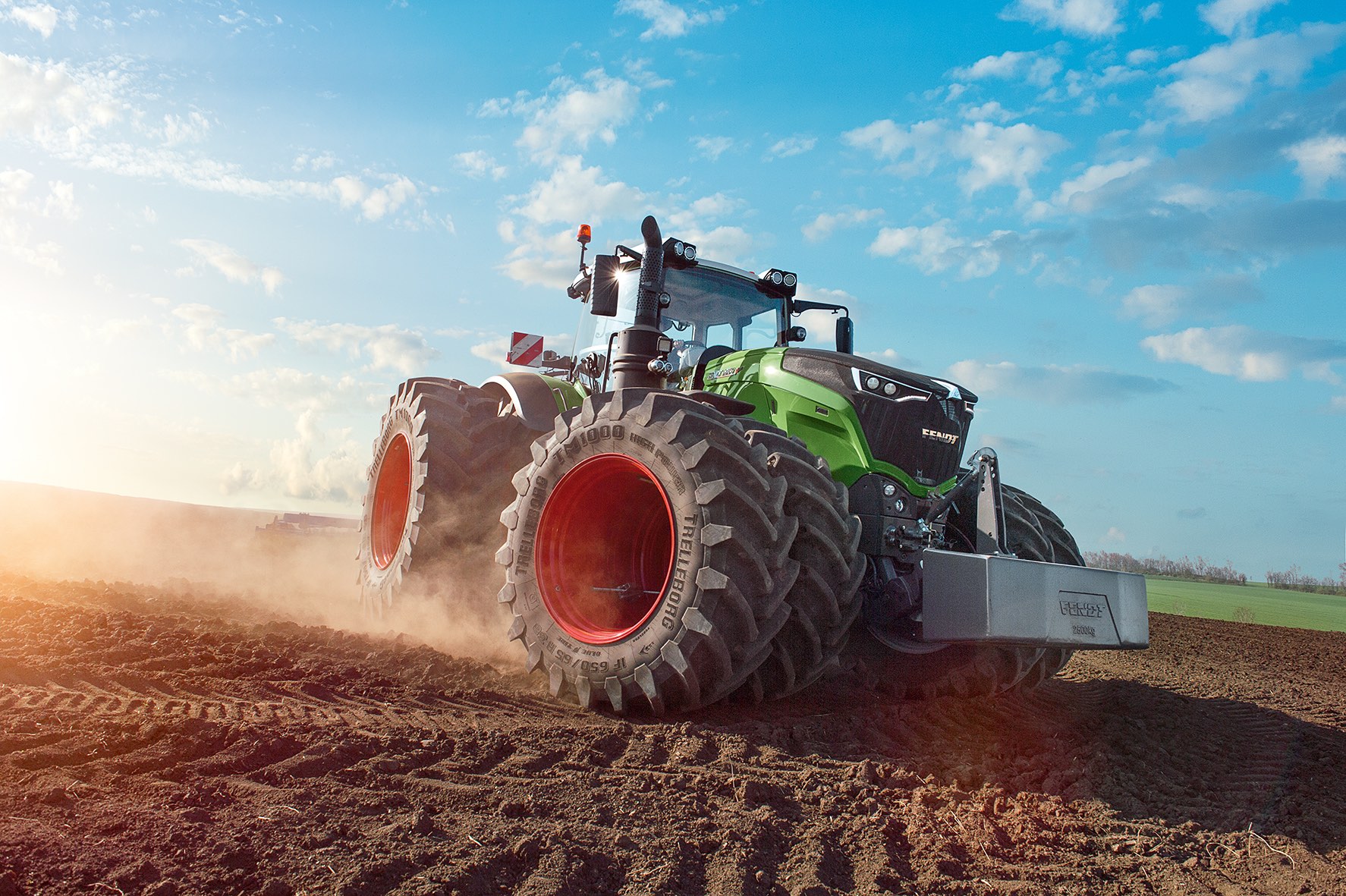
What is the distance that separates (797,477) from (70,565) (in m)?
11.5

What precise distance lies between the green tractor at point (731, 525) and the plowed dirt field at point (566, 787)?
0.33 meters

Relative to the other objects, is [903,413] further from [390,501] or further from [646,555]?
[390,501]

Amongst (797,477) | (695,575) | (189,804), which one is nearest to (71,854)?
(189,804)

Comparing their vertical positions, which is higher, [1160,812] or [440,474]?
[440,474]

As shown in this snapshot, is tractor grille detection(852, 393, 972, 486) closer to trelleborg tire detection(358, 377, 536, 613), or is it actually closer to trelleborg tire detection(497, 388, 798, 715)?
trelleborg tire detection(497, 388, 798, 715)

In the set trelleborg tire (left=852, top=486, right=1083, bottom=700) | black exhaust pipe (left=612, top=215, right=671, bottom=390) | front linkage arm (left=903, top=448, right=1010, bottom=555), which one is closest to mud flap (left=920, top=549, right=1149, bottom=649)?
front linkage arm (left=903, top=448, right=1010, bottom=555)

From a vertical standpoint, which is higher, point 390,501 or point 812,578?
point 390,501

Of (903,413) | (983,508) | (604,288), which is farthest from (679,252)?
(983,508)

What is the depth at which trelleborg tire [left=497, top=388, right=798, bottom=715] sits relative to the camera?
156 inches

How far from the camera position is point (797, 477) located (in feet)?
14.0

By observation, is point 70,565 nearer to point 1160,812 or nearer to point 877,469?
point 877,469

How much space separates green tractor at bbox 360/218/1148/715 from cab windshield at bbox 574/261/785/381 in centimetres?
2

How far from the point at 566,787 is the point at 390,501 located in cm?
540

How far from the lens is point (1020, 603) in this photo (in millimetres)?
4059
